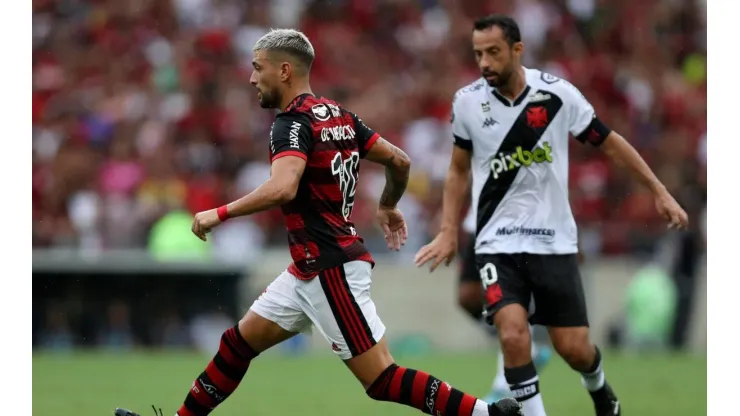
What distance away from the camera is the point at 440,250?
8.23 m

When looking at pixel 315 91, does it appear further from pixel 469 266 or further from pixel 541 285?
pixel 541 285

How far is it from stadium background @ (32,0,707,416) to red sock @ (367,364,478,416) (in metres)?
6.34

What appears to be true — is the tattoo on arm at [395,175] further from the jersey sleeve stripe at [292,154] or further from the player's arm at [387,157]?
the jersey sleeve stripe at [292,154]

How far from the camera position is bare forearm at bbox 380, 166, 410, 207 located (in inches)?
302

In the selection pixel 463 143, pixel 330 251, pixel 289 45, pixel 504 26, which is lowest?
pixel 330 251

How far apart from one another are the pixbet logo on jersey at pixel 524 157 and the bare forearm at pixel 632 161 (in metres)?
0.40

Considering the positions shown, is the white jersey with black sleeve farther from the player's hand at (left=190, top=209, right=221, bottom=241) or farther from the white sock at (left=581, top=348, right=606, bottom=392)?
the player's hand at (left=190, top=209, right=221, bottom=241)

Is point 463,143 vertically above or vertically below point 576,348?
above

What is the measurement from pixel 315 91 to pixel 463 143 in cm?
1159

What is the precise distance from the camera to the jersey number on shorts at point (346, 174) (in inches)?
278

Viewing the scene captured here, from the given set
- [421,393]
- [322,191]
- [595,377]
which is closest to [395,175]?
[322,191]

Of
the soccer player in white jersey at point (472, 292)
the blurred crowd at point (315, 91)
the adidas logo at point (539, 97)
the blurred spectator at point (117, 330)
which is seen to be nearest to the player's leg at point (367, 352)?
the adidas logo at point (539, 97)
